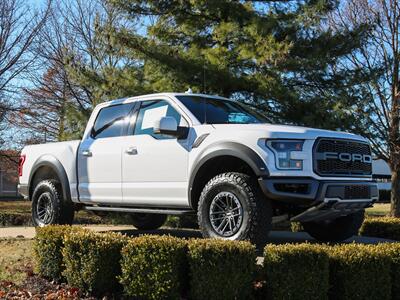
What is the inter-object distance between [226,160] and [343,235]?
2536mm

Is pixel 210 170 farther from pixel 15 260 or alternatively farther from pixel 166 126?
pixel 15 260

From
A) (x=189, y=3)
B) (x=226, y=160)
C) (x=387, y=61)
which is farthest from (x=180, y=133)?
(x=387, y=61)

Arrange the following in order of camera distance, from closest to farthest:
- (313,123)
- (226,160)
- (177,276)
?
(177,276) < (226,160) < (313,123)

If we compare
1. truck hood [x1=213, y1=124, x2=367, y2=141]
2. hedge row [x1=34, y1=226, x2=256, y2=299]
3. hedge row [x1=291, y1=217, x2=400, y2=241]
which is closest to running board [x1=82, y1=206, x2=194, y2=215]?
hedge row [x1=34, y1=226, x2=256, y2=299]

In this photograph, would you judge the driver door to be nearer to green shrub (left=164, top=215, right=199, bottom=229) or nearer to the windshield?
the windshield

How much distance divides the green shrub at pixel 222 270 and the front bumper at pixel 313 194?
0.95 meters

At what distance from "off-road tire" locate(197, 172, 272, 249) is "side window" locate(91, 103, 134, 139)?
2.22 m

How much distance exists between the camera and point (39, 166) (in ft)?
30.5

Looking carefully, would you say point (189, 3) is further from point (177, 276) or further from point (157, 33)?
point (177, 276)

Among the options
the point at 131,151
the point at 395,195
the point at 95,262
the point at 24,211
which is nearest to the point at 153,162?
the point at 131,151

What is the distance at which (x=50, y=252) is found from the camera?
257 inches

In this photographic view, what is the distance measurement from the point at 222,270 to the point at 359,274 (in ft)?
4.72

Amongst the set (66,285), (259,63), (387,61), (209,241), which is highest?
(387,61)

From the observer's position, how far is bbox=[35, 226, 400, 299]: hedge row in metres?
5.33
